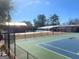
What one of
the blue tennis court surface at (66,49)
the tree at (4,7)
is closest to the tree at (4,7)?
the tree at (4,7)

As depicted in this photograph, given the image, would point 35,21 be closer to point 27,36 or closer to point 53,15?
point 53,15

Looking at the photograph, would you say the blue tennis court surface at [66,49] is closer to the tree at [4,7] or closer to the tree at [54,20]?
the tree at [4,7]

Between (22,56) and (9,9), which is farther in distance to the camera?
(9,9)

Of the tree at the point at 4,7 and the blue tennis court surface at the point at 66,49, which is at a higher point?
the tree at the point at 4,7

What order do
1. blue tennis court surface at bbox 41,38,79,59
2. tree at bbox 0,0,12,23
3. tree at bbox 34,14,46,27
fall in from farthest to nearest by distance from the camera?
tree at bbox 34,14,46,27
blue tennis court surface at bbox 41,38,79,59
tree at bbox 0,0,12,23

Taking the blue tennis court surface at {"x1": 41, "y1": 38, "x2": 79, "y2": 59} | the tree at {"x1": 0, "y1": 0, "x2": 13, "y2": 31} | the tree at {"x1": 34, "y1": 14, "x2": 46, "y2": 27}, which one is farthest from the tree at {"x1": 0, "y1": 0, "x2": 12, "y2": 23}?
the tree at {"x1": 34, "y1": 14, "x2": 46, "y2": 27}

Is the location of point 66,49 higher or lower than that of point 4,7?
lower

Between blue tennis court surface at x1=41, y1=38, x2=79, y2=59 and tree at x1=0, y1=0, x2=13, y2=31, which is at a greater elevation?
tree at x1=0, y1=0, x2=13, y2=31

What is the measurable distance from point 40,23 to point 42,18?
474 cm

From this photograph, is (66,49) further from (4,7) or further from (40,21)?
(40,21)

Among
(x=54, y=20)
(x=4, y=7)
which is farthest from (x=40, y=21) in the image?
(x=4, y=7)

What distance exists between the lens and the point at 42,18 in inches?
3912

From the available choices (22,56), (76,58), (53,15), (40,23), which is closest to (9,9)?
(22,56)

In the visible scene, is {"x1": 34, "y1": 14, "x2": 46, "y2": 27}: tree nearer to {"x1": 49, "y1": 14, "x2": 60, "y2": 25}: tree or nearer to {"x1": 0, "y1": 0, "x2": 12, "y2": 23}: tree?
{"x1": 49, "y1": 14, "x2": 60, "y2": 25}: tree
